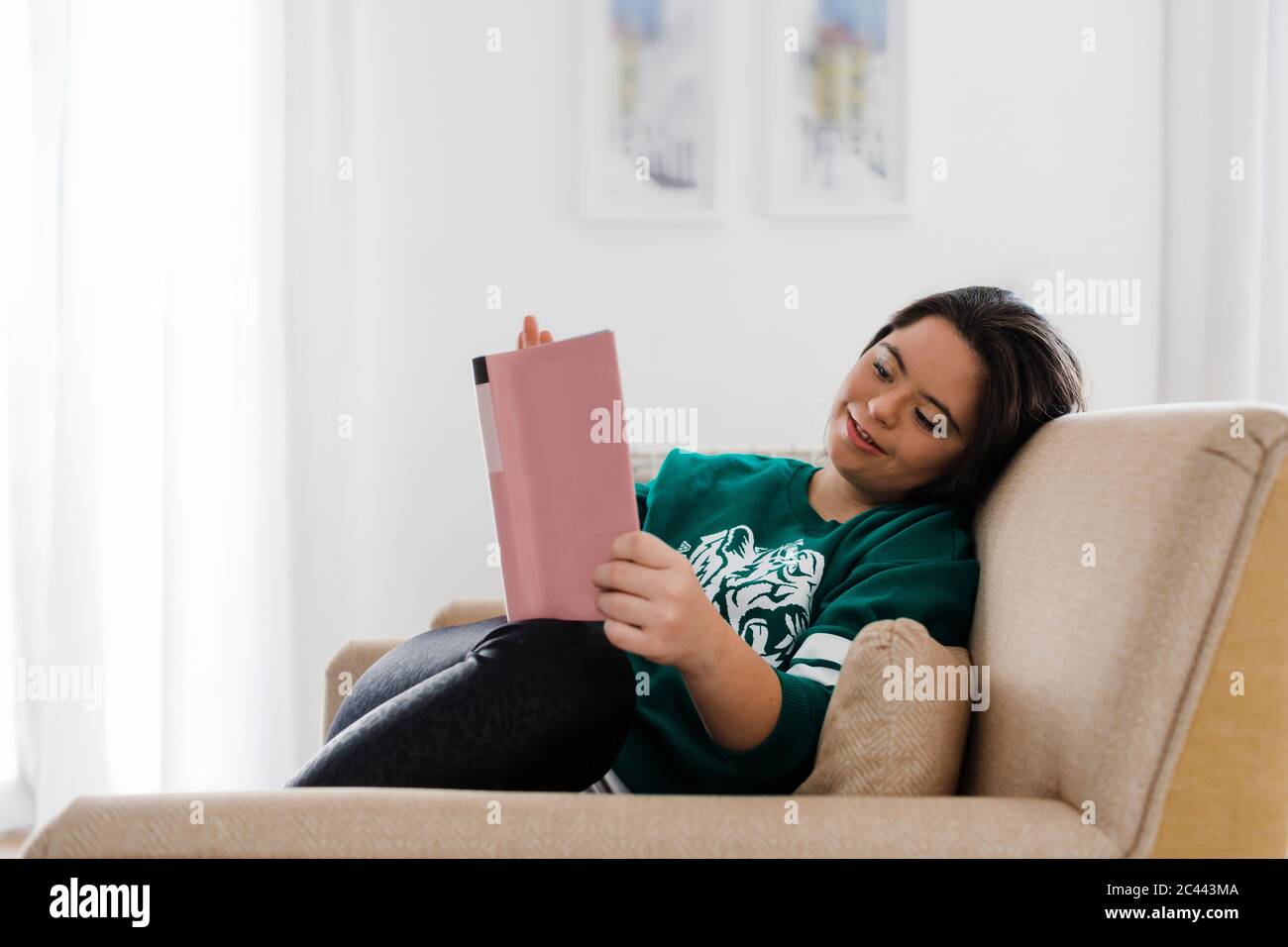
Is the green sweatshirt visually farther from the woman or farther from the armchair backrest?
the armchair backrest

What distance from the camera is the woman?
77cm

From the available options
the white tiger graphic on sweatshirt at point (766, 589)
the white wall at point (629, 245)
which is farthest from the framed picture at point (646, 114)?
the white tiger graphic on sweatshirt at point (766, 589)

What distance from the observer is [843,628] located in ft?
3.08

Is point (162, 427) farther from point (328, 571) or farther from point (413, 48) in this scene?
point (413, 48)

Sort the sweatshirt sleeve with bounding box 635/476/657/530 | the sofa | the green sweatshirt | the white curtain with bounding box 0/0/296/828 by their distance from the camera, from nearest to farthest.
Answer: the sofa
the green sweatshirt
the sweatshirt sleeve with bounding box 635/476/657/530
the white curtain with bounding box 0/0/296/828

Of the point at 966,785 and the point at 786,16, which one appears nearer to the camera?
the point at 966,785

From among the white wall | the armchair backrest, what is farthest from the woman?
the white wall

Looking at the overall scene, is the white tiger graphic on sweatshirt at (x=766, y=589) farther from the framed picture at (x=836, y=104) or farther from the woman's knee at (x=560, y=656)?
the framed picture at (x=836, y=104)

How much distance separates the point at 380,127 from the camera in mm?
2342

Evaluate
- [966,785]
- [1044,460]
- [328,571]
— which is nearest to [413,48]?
[328,571]

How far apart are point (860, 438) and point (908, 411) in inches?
2.4

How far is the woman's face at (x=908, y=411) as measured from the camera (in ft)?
3.61

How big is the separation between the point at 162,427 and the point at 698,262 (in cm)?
118

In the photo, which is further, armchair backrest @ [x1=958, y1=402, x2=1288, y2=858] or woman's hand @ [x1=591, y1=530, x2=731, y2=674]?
woman's hand @ [x1=591, y1=530, x2=731, y2=674]
